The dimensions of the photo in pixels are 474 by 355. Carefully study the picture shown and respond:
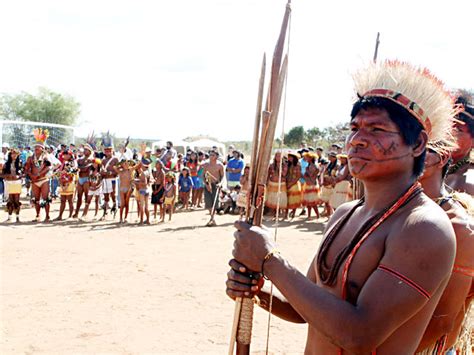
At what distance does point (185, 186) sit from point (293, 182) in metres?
4.00

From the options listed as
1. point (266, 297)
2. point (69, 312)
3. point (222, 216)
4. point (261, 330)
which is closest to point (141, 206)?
point (222, 216)

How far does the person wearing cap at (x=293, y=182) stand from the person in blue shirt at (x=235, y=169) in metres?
2.13

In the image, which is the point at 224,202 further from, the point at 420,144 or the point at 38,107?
the point at 38,107

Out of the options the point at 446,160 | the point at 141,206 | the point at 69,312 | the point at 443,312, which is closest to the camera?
the point at 443,312

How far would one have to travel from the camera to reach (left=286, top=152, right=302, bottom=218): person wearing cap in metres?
14.8

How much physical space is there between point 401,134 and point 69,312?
5297mm

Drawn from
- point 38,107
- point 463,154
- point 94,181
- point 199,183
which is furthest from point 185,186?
point 38,107

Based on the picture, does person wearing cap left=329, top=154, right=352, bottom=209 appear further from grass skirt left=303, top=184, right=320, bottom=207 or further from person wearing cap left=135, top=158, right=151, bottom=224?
person wearing cap left=135, top=158, right=151, bottom=224

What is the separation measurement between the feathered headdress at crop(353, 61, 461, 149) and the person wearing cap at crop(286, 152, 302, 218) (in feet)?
42.2

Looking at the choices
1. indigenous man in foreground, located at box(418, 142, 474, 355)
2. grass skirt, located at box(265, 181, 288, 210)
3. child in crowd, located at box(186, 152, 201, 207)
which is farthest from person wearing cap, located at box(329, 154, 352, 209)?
indigenous man in foreground, located at box(418, 142, 474, 355)

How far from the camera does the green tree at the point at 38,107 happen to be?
184ft

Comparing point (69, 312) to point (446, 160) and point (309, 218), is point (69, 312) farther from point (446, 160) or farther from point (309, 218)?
point (309, 218)

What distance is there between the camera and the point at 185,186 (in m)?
17.0

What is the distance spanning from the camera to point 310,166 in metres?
15.4
